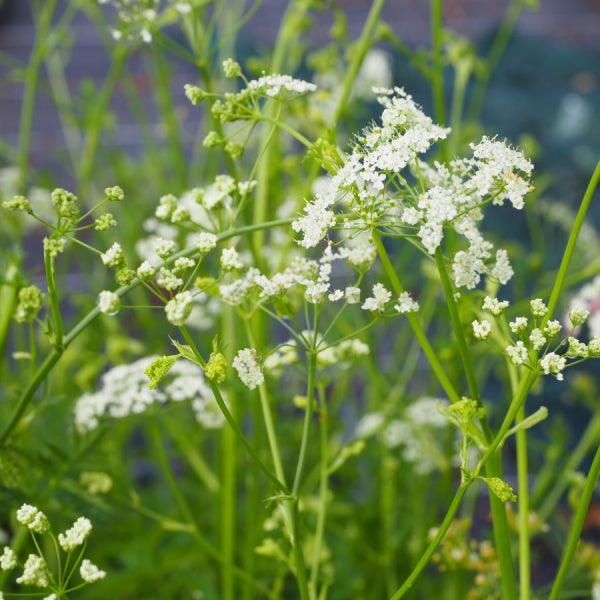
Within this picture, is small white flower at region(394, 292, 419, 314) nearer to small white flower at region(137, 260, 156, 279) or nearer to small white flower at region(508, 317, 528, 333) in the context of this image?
small white flower at region(508, 317, 528, 333)

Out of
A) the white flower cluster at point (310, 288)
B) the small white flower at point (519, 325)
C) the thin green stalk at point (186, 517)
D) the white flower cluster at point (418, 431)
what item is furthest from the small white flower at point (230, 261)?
the white flower cluster at point (418, 431)

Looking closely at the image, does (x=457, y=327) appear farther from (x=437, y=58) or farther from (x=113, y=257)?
(x=437, y=58)

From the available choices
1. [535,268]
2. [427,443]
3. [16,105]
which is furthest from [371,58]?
[16,105]

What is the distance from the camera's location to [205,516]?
5.18 ft

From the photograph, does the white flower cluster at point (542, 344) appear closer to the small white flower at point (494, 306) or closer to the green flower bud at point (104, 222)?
the small white flower at point (494, 306)

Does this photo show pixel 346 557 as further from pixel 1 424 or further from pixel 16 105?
pixel 16 105

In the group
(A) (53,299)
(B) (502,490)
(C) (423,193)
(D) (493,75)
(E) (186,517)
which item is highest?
(D) (493,75)

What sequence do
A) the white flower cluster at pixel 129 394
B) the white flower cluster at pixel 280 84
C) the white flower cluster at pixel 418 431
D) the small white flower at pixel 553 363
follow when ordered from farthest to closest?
the white flower cluster at pixel 418 431 → the white flower cluster at pixel 129 394 → the white flower cluster at pixel 280 84 → the small white flower at pixel 553 363

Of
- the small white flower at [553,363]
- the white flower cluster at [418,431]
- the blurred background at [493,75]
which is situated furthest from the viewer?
the blurred background at [493,75]

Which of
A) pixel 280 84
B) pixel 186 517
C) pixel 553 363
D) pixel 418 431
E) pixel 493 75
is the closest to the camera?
pixel 553 363

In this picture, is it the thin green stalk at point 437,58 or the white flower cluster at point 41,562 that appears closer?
the white flower cluster at point 41,562

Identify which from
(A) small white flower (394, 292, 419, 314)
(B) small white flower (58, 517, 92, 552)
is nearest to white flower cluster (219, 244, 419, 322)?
(A) small white flower (394, 292, 419, 314)

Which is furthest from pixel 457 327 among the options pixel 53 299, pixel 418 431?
pixel 418 431

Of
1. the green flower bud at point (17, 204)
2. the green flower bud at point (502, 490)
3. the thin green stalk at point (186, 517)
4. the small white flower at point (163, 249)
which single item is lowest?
the thin green stalk at point (186, 517)
